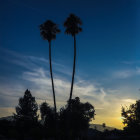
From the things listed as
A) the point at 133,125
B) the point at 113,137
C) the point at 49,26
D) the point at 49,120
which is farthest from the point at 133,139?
the point at 49,120

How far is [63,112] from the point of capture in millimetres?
80500

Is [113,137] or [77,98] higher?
[77,98]

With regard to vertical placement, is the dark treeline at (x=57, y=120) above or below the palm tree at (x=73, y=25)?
below

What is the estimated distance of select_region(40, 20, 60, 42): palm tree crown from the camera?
37.6 meters

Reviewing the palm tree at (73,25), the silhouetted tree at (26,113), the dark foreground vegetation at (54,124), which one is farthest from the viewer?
the silhouetted tree at (26,113)

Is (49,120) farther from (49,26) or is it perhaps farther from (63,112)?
(49,26)

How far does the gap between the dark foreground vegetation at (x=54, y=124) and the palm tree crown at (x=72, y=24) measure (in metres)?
31.6

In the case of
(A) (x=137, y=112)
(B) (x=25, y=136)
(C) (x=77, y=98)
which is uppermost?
(C) (x=77, y=98)

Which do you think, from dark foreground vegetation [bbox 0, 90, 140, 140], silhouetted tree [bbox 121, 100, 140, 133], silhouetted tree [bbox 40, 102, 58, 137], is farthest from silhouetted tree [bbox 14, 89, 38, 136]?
silhouetted tree [bbox 121, 100, 140, 133]

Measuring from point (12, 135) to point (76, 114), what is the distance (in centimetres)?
3352

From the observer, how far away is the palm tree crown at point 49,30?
123 feet

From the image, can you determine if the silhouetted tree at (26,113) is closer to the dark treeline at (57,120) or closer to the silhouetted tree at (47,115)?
the dark treeline at (57,120)

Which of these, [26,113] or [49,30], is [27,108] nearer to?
[26,113]

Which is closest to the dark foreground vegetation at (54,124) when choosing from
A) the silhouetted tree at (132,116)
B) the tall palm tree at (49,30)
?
the silhouetted tree at (132,116)
